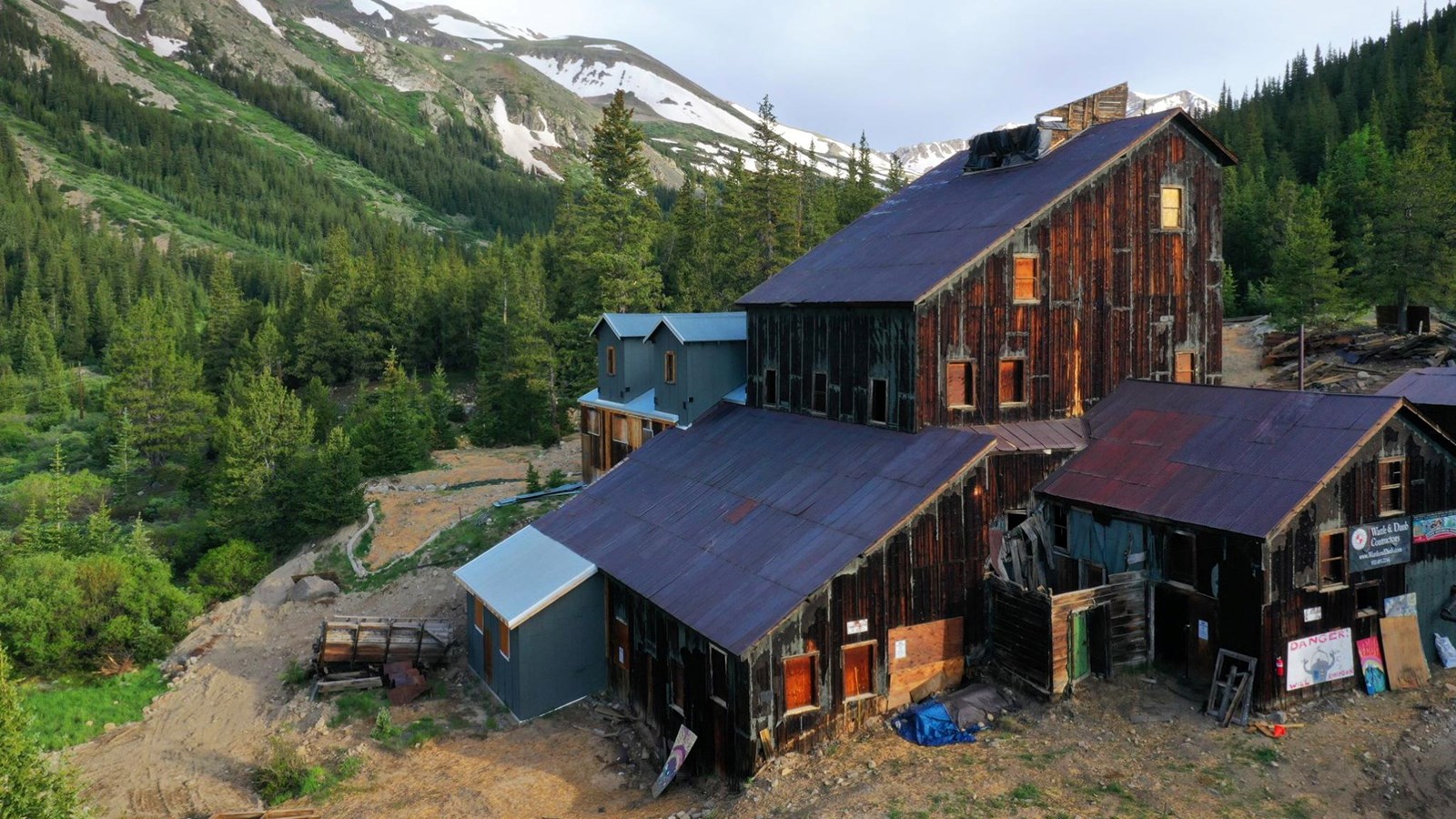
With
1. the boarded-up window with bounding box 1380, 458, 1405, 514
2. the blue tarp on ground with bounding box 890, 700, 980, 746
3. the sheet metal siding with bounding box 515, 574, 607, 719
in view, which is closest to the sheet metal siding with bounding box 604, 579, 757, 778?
the sheet metal siding with bounding box 515, 574, 607, 719

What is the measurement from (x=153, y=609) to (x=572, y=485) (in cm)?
1686

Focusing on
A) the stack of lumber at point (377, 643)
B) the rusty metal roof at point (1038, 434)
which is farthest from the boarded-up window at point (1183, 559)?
the stack of lumber at point (377, 643)

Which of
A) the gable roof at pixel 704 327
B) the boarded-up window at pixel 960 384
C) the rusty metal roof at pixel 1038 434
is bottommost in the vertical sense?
the rusty metal roof at pixel 1038 434

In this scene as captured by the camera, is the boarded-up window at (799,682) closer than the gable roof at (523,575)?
Yes

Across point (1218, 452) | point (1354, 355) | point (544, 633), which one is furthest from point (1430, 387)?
point (544, 633)

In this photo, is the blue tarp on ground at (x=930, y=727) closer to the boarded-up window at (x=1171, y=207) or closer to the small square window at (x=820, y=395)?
the small square window at (x=820, y=395)

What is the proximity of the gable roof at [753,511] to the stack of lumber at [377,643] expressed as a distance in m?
4.55

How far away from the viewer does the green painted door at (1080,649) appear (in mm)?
20750

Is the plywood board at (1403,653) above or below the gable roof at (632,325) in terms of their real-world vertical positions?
below

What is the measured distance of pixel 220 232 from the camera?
181 metres

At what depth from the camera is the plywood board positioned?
20.4 meters

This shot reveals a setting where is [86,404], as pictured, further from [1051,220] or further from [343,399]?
[1051,220]

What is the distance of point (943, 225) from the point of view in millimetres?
27266

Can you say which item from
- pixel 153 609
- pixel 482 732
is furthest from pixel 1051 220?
pixel 153 609
